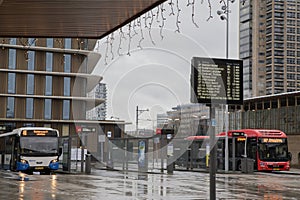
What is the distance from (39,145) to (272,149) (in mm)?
16284

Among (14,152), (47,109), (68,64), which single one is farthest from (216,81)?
(68,64)

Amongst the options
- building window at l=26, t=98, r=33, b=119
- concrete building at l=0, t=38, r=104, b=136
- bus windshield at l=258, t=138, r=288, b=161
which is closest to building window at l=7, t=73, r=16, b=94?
concrete building at l=0, t=38, r=104, b=136

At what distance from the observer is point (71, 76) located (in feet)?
228

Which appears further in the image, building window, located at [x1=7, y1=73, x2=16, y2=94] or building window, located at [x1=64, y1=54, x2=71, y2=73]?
building window, located at [x1=64, y1=54, x2=71, y2=73]

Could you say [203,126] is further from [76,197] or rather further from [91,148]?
[76,197]

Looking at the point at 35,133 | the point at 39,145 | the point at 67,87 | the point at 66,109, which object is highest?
the point at 67,87

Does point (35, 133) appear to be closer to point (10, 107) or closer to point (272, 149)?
point (272, 149)

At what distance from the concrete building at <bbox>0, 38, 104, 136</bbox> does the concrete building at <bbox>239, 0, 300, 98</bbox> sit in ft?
253

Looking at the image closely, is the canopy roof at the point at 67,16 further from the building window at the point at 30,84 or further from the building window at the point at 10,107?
the building window at the point at 30,84

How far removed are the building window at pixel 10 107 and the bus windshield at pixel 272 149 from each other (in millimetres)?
35764

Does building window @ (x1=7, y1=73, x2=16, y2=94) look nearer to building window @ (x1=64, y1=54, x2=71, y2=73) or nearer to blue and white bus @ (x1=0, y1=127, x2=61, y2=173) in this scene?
building window @ (x1=64, y1=54, x2=71, y2=73)

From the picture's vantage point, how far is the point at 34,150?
3303 cm

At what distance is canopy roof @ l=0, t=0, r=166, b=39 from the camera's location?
8.54 metres

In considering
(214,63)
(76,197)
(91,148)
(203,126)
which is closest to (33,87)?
(91,148)
